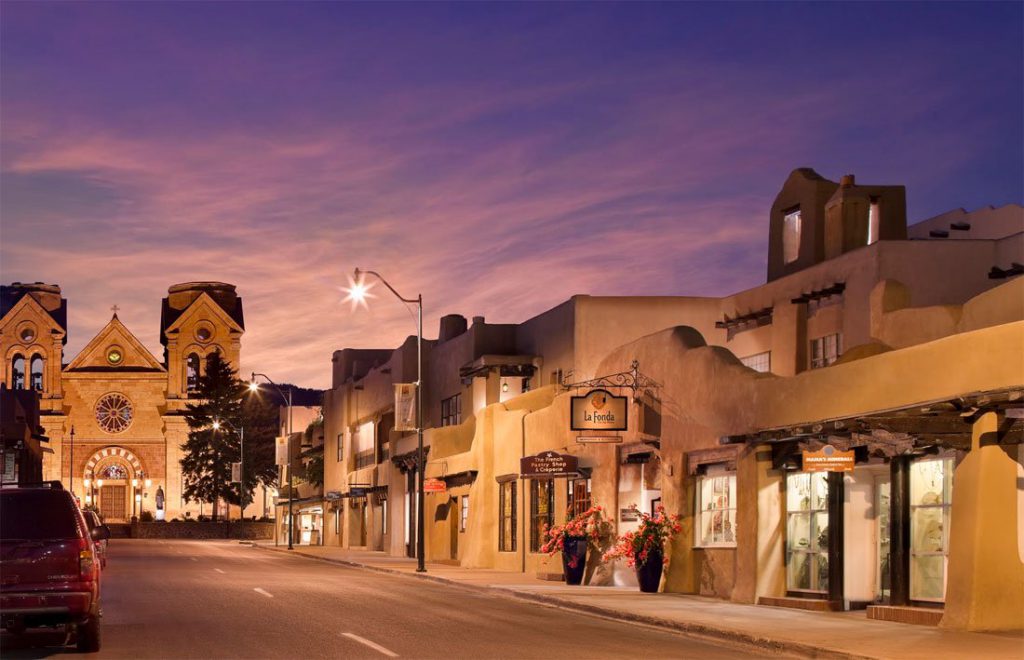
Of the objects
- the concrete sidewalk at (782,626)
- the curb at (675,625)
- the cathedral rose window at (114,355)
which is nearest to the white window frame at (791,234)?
the concrete sidewalk at (782,626)

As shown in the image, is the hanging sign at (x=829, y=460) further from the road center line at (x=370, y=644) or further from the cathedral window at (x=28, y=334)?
the cathedral window at (x=28, y=334)

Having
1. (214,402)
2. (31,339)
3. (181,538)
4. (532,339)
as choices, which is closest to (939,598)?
(532,339)

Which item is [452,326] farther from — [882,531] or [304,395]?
[304,395]

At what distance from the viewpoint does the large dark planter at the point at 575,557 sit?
33719mm

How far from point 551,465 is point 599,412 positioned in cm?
411

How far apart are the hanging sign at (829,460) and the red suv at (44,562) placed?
36.2 feet

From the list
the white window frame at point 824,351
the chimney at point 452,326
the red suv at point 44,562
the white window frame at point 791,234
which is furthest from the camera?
the chimney at point 452,326

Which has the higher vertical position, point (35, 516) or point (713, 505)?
point (35, 516)

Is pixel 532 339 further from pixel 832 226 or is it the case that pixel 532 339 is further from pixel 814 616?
pixel 814 616

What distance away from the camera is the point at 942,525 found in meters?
21.9

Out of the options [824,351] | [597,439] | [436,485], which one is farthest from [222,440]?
[597,439]

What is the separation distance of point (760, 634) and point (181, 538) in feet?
279

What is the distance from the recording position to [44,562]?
15172 mm

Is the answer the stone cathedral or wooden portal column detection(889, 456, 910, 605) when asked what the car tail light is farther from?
the stone cathedral
